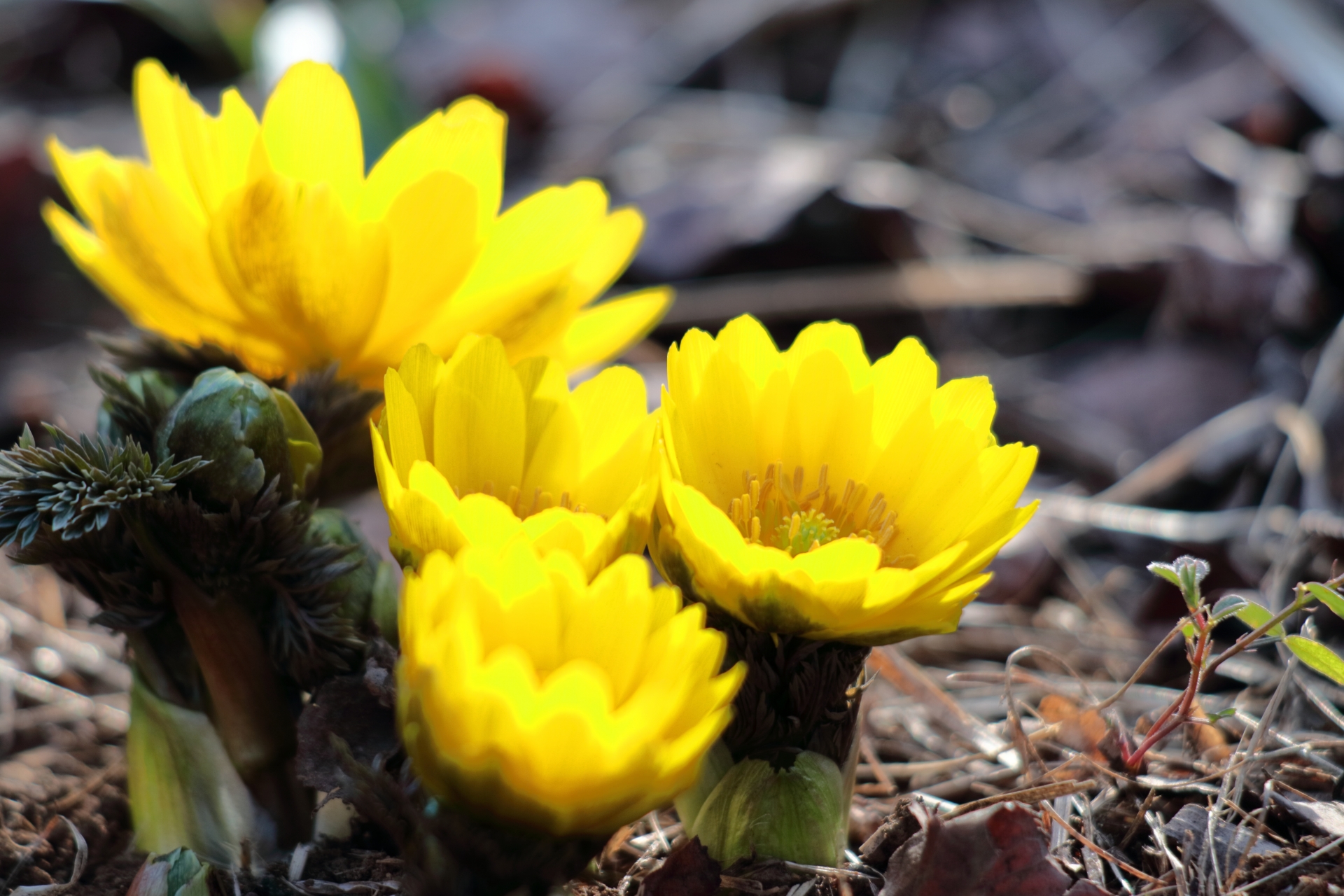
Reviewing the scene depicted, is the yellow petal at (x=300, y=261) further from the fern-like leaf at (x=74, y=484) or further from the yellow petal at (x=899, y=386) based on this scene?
the yellow petal at (x=899, y=386)

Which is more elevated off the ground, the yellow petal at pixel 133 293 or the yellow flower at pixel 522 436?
the yellow petal at pixel 133 293

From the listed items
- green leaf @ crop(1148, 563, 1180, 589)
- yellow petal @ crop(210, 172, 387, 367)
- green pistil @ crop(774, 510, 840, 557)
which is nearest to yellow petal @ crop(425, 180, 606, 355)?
yellow petal @ crop(210, 172, 387, 367)

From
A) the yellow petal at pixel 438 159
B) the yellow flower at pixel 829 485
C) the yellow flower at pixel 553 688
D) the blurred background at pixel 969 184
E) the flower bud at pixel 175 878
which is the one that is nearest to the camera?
the yellow flower at pixel 553 688

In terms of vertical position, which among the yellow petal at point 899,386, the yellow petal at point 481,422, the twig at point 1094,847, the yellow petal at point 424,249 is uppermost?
the yellow petal at point 424,249

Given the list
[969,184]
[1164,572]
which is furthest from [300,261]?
[969,184]

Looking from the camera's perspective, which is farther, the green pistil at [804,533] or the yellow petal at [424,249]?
the yellow petal at [424,249]

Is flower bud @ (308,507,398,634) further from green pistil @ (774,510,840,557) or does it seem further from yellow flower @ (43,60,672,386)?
green pistil @ (774,510,840,557)

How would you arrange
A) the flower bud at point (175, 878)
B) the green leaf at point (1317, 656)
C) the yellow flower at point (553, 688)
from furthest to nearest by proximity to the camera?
the green leaf at point (1317, 656)
the flower bud at point (175, 878)
the yellow flower at point (553, 688)

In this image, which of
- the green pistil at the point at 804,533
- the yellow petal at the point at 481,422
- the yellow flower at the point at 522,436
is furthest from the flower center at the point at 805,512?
the yellow petal at the point at 481,422
